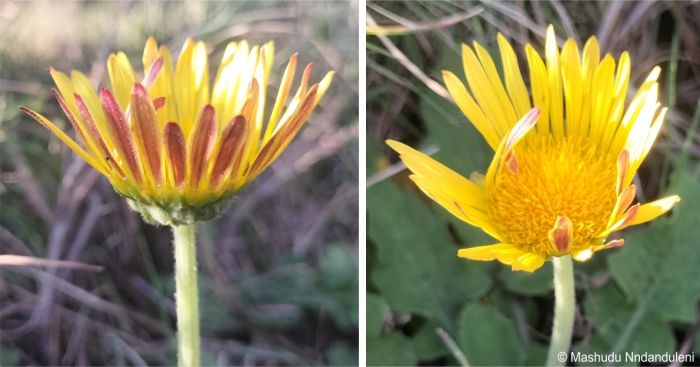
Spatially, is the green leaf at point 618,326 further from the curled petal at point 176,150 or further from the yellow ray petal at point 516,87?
the curled petal at point 176,150

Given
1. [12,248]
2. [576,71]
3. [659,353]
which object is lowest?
[659,353]

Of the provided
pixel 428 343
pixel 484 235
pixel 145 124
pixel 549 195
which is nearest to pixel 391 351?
pixel 428 343

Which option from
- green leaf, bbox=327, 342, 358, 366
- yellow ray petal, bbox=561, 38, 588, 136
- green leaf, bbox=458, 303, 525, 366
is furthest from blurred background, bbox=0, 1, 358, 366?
yellow ray petal, bbox=561, 38, 588, 136

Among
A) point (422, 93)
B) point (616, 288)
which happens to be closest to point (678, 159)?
point (616, 288)

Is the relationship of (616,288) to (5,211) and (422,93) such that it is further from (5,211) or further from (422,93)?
(5,211)

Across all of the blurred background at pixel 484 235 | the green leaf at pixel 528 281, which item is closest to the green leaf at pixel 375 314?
the blurred background at pixel 484 235

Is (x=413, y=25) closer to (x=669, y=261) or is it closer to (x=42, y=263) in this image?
(x=669, y=261)
